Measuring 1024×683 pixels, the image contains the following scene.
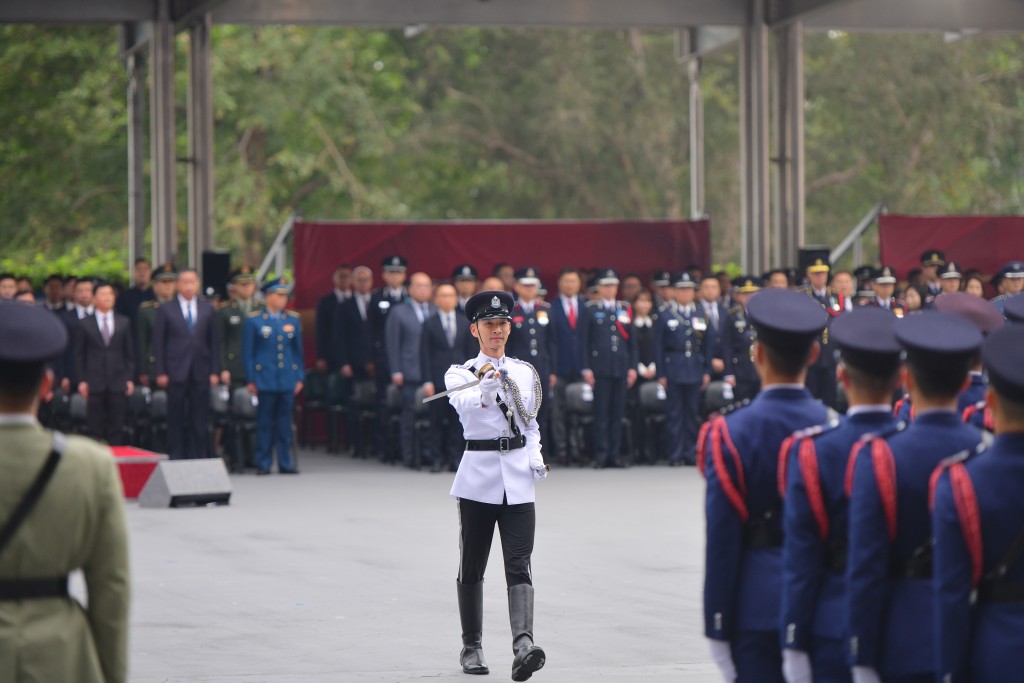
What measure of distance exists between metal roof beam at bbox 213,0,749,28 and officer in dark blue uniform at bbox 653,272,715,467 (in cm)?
437

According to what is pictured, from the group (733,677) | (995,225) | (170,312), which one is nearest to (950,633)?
(733,677)

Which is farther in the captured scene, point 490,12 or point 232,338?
point 490,12

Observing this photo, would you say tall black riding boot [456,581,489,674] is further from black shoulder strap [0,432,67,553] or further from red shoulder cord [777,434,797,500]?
black shoulder strap [0,432,67,553]

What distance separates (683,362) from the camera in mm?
17875

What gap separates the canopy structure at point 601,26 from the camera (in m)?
20.1

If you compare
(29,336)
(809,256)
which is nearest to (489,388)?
(29,336)

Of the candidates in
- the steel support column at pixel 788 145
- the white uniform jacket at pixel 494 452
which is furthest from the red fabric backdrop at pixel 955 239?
the white uniform jacket at pixel 494 452

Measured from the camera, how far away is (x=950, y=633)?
4.10 meters

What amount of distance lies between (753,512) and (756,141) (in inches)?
644

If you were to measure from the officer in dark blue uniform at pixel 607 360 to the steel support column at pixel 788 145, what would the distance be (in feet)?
11.9

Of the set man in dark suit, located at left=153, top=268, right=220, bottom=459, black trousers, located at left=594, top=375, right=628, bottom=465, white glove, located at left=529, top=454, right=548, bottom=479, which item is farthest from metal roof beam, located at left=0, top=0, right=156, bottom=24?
white glove, located at left=529, top=454, right=548, bottom=479

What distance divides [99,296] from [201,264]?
2.26 meters

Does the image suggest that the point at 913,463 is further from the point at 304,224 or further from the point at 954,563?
the point at 304,224

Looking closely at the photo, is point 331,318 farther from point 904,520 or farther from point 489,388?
point 904,520
